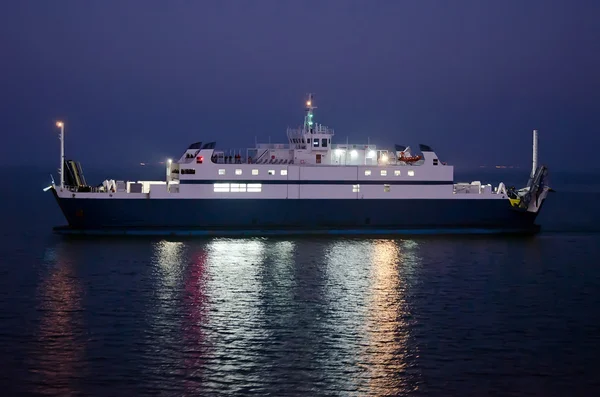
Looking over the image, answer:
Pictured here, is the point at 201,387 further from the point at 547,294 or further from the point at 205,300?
the point at 547,294

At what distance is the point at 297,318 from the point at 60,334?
24.2 ft

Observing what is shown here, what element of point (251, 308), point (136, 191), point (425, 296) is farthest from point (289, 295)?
point (136, 191)

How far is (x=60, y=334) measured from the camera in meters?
22.3

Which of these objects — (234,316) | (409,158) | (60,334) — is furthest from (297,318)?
(409,158)

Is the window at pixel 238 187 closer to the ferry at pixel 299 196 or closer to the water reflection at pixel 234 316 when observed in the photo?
the ferry at pixel 299 196

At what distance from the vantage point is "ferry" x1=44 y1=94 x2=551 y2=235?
40750mm

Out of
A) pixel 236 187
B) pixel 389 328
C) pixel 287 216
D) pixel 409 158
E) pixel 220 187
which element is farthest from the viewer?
pixel 409 158

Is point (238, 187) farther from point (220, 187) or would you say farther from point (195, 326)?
point (195, 326)

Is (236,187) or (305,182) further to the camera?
(305,182)

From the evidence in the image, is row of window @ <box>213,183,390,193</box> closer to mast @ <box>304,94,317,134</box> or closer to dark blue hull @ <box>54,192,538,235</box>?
dark blue hull @ <box>54,192,538,235</box>

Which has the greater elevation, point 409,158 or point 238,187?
point 409,158

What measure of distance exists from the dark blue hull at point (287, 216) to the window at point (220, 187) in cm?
55

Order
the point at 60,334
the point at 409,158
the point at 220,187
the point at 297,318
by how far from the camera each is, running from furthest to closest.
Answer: the point at 409,158 < the point at 220,187 < the point at 297,318 < the point at 60,334

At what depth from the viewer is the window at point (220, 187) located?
136 ft
